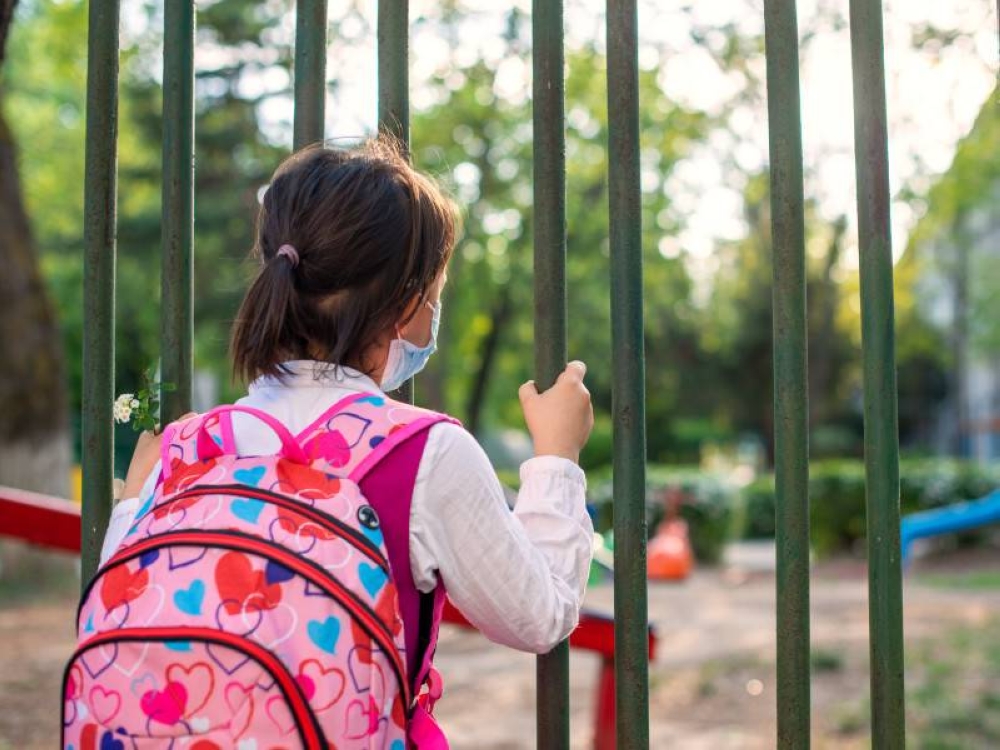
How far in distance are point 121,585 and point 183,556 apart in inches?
3.4

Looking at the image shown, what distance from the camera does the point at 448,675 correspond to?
7.13 meters

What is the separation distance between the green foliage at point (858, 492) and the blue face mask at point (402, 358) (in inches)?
535

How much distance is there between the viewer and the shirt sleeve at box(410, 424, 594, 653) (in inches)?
53.4

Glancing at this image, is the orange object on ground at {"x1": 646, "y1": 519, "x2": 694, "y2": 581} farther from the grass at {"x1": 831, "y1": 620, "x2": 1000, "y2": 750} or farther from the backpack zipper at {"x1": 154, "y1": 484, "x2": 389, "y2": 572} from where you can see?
the backpack zipper at {"x1": 154, "y1": 484, "x2": 389, "y2": 572}

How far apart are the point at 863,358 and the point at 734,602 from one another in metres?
9.75

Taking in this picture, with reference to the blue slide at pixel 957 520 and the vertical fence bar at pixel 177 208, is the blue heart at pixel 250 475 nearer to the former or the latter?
the vertical fence bar at pixel 177 208

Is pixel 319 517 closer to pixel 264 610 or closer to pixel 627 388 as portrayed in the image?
pixel 264 610

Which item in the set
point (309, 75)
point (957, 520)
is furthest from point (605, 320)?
point (309, 75)

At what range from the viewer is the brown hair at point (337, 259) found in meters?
1.44

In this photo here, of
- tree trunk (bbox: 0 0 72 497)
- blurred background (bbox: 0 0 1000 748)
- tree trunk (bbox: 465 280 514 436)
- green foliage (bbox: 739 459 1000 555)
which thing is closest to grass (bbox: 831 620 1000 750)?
blurred background (bbox: 0 0 1000 748)

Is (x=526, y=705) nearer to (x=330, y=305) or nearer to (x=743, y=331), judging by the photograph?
(x=330, y=305)

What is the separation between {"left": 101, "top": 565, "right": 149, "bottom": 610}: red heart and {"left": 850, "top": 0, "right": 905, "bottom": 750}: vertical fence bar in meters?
0.87

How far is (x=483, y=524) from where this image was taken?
1.37 meters

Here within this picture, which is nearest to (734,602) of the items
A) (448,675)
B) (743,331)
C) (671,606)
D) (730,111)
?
(671,606)
